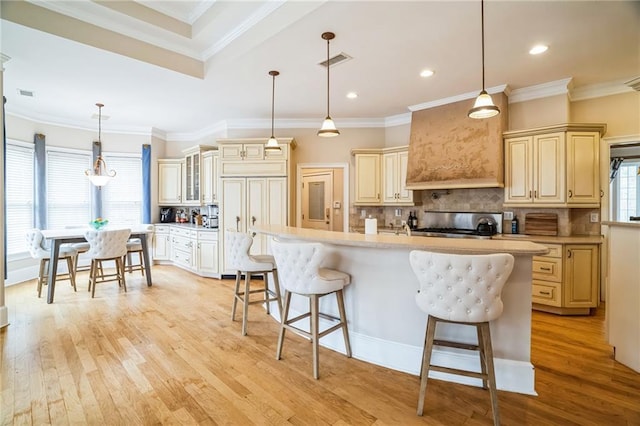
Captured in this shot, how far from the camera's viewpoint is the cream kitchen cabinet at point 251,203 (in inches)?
204

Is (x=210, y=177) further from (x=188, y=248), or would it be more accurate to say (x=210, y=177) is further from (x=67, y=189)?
(x=67, y=189)

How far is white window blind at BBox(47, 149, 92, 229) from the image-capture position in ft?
18.3

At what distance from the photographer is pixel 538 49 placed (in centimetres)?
311

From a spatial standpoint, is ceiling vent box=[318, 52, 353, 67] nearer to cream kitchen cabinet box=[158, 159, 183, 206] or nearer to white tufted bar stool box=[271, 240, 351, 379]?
white tufted bar stool box=[271, 240, 351, 379]

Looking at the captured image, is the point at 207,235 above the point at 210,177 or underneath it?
underneath

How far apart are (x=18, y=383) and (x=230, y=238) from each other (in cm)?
186

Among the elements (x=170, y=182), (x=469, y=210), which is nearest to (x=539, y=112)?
(x=469, y=210)

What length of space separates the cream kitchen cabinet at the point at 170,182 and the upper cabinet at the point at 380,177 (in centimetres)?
371

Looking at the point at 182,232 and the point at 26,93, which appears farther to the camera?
the point at 182,232

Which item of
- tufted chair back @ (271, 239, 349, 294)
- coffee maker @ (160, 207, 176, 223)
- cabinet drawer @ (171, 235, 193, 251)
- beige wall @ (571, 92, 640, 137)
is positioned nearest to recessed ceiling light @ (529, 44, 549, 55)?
beige wall @ (571, 92, 640, 137)

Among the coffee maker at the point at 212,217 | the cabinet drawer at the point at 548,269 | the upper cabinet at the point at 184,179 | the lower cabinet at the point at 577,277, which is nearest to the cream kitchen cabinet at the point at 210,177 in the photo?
the upper cabinet at the point at 184,179

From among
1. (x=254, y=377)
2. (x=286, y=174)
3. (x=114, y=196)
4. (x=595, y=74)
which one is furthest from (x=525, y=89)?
(x=114, y=196)

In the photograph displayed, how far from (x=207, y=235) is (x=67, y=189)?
9.51 feet

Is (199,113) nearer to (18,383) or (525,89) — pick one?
(18,383)
